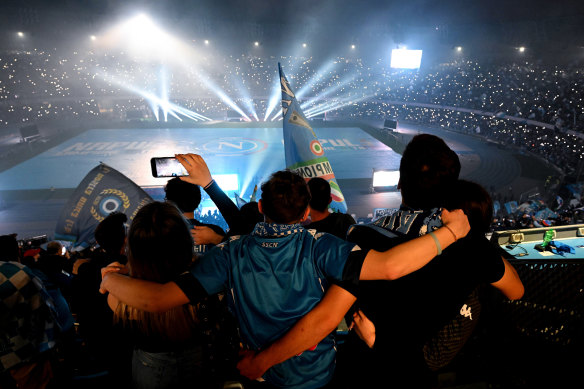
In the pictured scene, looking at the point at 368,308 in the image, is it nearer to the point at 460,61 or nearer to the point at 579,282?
the point at 579,282

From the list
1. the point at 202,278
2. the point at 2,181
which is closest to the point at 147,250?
the point at 202,278

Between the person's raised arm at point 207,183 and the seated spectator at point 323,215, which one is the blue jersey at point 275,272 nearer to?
the person's raised arm at point 207,183

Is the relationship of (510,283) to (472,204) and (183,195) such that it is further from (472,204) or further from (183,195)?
(183,195)

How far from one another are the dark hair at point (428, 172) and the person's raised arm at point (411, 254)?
16cm

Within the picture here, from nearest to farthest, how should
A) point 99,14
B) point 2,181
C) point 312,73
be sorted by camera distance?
point 2,181 < point 99,14 < point 312,73

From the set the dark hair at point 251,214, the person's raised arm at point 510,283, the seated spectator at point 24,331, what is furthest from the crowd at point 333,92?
the seated spectator at point 24,331

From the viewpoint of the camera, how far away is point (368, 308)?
156 cm

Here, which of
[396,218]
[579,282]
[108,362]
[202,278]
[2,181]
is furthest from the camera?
[2,181]

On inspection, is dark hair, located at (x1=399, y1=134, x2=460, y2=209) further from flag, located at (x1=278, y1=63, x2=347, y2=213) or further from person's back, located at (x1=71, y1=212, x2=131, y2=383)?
flag, located at (x1=278, y1=63, x2=347, y2=213)

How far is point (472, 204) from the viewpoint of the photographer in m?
1.50

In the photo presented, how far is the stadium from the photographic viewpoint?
198 cm

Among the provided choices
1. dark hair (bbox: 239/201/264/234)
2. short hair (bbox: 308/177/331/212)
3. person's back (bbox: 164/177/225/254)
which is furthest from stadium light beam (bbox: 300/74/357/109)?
person's back (bbox: 164/177/225/254)

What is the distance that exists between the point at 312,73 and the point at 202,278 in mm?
46948

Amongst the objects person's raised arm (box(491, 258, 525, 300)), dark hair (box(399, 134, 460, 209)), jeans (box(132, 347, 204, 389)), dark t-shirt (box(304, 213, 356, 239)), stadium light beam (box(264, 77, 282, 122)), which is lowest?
jeans (box(132, 347, 204, 389))
